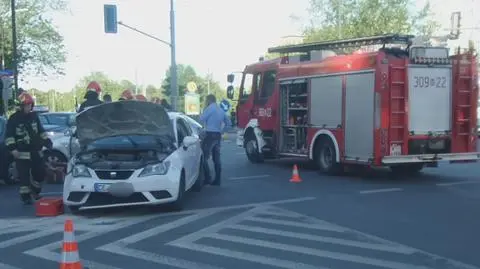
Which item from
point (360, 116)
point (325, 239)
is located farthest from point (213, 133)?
point (325, 239)

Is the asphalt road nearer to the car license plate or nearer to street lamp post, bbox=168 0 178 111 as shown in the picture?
the car license plate

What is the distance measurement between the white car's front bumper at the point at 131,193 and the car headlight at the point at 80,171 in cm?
6

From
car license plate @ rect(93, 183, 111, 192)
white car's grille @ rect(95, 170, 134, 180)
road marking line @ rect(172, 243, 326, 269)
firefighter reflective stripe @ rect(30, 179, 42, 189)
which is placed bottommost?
road marking line @ rect(172, 243, 326, 269)

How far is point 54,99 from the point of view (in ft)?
286

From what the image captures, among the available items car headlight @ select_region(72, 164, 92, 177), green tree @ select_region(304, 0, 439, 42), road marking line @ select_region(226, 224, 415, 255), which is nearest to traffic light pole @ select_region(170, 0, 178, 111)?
green tree @ select_region(304, 0, 439, 42)

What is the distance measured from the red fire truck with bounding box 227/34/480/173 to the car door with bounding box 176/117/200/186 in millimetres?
3858

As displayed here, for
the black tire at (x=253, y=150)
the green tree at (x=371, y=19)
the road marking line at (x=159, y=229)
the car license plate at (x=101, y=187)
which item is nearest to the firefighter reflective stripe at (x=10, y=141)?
the car license plate at (x=101, y=187)

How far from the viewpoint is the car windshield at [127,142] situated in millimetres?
9766

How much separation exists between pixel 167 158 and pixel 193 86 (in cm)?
2530

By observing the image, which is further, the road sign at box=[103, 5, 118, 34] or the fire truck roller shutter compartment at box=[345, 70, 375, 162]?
the road sign at box=[103, 5, 118, 34]

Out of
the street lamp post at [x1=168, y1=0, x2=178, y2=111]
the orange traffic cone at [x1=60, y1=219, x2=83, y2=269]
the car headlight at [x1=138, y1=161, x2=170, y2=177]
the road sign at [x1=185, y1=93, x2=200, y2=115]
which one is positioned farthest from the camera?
the road sign at [x1=185, y1=93, x2=200, y2=115]

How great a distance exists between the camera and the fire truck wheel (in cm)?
1797

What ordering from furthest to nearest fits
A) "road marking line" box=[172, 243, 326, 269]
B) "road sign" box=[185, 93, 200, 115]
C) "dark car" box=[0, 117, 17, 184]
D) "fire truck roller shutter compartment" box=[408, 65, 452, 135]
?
1. "road sign" box=[185, 93, 200, 115]
2. "fire truck roller shutter compartment" box=[408, 65, 452, 135]
3. "dark car" box=[0, 117, 17, 184]
4. "road marking line" box=[172, 243, 326, 269]

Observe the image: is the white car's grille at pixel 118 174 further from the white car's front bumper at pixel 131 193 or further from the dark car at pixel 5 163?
the dark car at pixel 5 163
